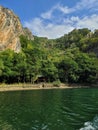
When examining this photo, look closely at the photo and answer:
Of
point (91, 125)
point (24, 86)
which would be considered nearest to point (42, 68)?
point (24, 86)

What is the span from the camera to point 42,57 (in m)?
142

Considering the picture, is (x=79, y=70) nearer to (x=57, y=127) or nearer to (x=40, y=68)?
(x=40, y=68)

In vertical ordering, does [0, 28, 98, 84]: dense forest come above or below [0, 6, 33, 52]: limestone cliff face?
below

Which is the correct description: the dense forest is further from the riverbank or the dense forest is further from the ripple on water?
the ripple on water

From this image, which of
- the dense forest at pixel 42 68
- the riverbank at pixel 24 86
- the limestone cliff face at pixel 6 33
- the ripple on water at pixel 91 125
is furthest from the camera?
the limestone cliff face at pixel 6 33

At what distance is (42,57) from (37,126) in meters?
114

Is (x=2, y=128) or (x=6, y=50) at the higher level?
(x=6, y=50)

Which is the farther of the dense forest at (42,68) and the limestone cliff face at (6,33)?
the limestone cliff face at (6,33)

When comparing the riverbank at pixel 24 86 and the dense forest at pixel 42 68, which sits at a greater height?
the dense forest at pixel 42 68

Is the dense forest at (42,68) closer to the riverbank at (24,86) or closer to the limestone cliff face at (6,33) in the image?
the riverbank at (24,86)

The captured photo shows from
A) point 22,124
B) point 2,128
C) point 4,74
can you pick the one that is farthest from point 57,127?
point 4,74

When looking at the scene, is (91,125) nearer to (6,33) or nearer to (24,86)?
(24,86)

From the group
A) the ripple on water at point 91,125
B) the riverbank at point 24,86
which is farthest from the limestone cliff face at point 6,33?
the ripple on water at point 91,125

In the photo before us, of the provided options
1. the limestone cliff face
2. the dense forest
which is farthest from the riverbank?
the limestone cliff face
